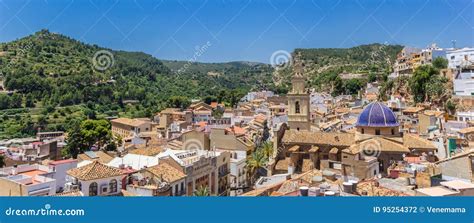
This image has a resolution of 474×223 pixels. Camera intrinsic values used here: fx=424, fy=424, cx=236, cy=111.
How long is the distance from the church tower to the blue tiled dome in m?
3.30

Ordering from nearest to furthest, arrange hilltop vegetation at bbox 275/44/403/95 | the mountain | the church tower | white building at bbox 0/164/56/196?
1. white building at bbox 0/164/56/196
2. the church tower
3. the mountain
4. hilltop vegetation at bbox 275/44/403/95

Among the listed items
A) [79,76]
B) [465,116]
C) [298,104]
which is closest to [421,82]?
[465,116]

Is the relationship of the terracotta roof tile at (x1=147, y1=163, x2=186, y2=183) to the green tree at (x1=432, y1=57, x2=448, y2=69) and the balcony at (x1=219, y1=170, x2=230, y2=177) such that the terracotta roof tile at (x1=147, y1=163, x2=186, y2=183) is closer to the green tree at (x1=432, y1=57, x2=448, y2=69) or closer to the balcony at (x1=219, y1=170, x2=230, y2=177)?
the balcony at (x1=219, y1=170, x2=230, y2=177)

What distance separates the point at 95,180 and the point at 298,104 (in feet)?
29.8

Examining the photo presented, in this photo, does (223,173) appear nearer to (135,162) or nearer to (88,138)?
(135,162)

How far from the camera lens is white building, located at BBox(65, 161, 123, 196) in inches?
293

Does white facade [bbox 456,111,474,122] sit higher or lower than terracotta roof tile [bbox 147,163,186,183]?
higher

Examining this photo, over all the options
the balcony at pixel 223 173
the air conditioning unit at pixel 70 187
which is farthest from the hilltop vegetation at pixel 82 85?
the air conditioning unit at pixel 70 187

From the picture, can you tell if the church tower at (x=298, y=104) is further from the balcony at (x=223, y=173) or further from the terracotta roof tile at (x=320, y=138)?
the balcony at (x=223, y=173)

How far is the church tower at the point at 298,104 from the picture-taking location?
15.0 meters

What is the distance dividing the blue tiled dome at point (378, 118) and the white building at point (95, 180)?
6.97 metres

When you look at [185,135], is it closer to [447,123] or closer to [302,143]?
[302,143]

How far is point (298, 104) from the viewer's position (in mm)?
15102

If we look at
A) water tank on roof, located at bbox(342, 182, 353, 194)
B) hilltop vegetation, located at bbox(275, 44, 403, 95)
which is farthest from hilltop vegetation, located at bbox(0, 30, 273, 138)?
water tank on roof, located at bbox(342, 182, 353, 194)
